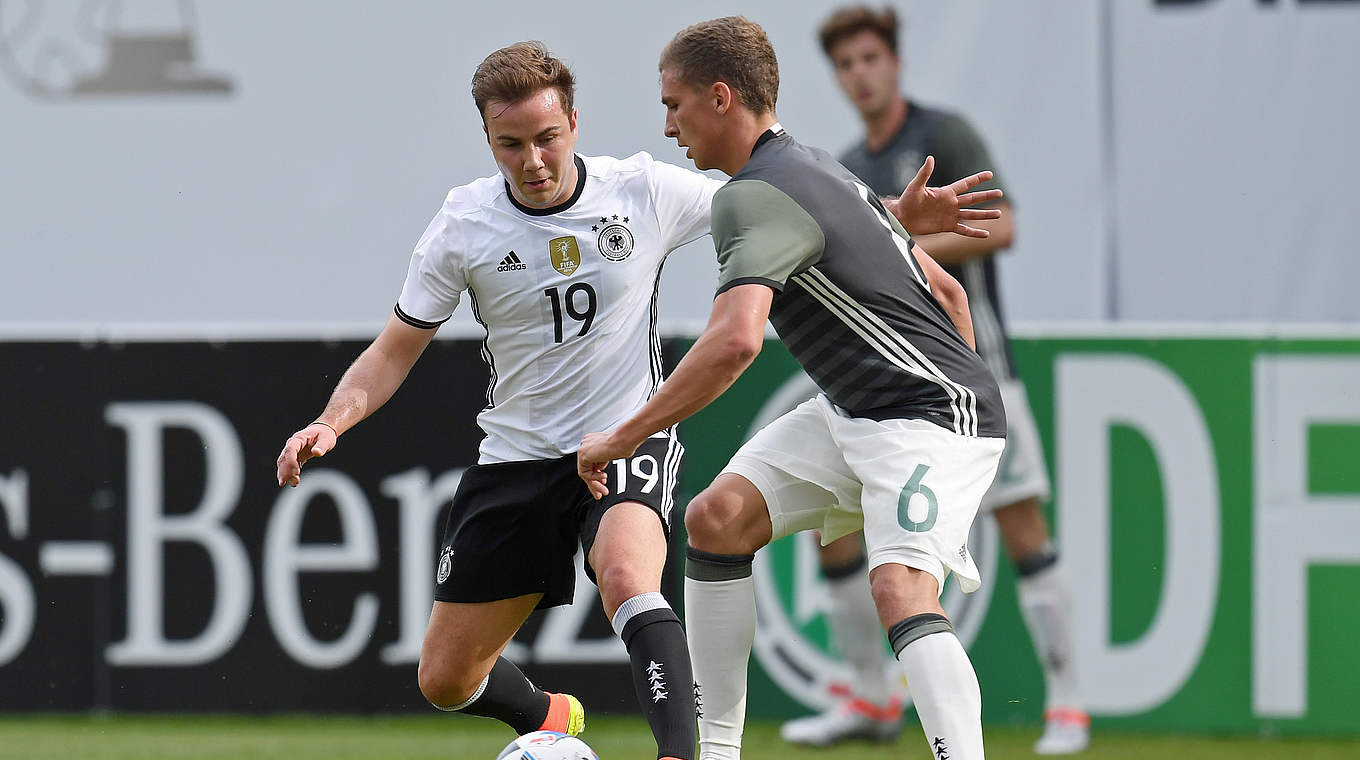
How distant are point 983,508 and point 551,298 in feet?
8.77

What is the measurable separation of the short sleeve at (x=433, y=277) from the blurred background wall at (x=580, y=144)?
118 inches

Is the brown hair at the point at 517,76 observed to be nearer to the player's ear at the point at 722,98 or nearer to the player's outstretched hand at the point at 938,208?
the player's ear at the point at 722,98

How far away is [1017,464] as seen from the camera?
6680mm

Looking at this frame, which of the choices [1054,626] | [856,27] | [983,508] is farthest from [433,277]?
[856,27]

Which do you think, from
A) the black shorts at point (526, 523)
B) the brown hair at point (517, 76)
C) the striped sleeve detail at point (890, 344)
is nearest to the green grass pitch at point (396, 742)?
the black shorts at point (526, 523)

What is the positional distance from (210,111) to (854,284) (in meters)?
4.88

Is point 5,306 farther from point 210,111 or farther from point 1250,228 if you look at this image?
point 1250,228

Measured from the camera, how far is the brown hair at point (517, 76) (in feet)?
14.9

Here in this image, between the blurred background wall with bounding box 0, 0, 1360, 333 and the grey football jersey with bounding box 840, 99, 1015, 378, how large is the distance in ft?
2.72

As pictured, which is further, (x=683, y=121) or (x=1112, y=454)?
(x=1112, y=454)

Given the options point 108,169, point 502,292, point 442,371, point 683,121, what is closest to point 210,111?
point 108,169

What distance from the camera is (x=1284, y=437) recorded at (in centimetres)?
680

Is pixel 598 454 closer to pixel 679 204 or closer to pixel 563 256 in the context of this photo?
pixel 563 256

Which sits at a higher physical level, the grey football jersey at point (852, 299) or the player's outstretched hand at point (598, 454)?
the grey football jersey at point (852, 299)
